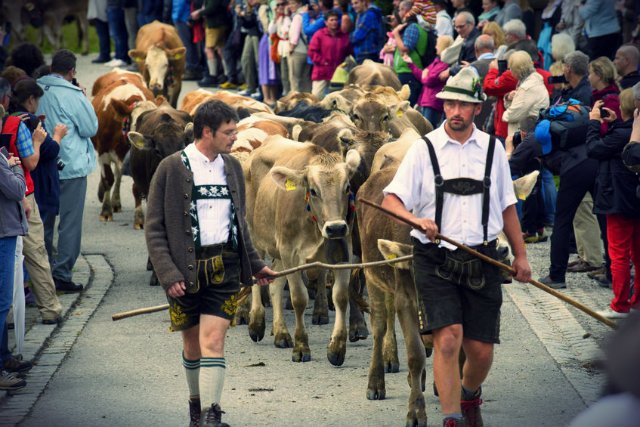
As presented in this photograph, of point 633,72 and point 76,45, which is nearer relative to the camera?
point 633,72

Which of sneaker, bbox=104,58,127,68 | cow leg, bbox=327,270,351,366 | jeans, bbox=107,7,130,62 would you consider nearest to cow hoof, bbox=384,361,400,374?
cow leg, bbox=327,270,351,366

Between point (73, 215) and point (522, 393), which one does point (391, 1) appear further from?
A: point (522, 393)

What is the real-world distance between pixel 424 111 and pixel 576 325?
Result: 771 centimetres

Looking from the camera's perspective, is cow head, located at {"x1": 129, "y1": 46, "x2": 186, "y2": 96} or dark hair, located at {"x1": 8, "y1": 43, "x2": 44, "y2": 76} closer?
dark hair, located at {"x1": 8, "y1": 43, "x2": 44, "y2": 76}

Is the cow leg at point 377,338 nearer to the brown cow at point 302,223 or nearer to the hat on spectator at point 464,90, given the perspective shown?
the brown cow at point 302,223

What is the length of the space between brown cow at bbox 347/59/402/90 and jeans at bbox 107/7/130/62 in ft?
39.7

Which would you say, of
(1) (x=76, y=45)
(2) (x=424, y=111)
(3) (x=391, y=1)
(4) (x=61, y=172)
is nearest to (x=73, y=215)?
(4) (x=61, y=172)

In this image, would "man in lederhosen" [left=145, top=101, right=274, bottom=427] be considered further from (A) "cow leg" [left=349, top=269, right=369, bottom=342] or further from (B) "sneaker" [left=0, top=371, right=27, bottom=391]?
(A) "cow leg" [left=349, top=269, right=369, bottom=342]

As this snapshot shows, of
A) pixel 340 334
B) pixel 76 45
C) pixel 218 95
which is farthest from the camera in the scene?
pixel 76 45

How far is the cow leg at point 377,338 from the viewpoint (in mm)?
9328

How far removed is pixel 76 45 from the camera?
33.6 metres

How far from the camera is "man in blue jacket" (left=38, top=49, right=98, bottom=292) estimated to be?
1295cm

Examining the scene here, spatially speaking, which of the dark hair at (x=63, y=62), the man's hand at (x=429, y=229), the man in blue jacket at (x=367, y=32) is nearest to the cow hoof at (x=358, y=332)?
the man's hand at (x=429, y=229)

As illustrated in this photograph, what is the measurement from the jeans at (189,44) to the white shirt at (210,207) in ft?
66.5
